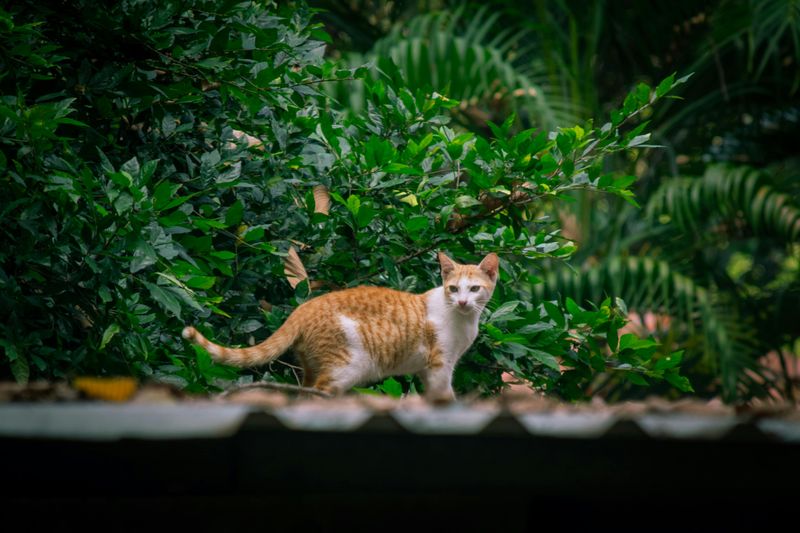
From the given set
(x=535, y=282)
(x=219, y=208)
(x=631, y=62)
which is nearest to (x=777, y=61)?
(x=631, y=62)

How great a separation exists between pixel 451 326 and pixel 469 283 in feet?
0.70

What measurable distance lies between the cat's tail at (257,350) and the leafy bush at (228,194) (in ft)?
0.27

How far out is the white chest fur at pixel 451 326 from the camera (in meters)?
4.29

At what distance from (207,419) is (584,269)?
8.46 metres

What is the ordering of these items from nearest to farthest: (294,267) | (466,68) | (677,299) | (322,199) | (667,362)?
(667,362), (294,267), (322,199), (466,68), (677,299)

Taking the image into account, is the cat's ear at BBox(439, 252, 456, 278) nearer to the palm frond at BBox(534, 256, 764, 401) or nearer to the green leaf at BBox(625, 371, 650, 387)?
the green leaf at BBox(625, 371, 650, 387)

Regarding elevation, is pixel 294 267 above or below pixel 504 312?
above

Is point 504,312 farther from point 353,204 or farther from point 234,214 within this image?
point 234,214

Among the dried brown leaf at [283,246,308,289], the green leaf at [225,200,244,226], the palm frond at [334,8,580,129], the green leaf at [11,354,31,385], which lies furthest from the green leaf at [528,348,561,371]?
the palm frond at [334,8,580,129]

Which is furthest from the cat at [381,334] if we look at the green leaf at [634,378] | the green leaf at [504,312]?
the green leaf at [634,378]

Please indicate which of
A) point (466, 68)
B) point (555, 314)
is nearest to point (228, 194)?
point (555, 314)

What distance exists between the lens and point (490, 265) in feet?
14.8

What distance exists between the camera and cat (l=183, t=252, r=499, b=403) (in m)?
4.03

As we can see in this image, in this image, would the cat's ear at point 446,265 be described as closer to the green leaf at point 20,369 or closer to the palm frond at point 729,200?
the green leaf at point 20,369
